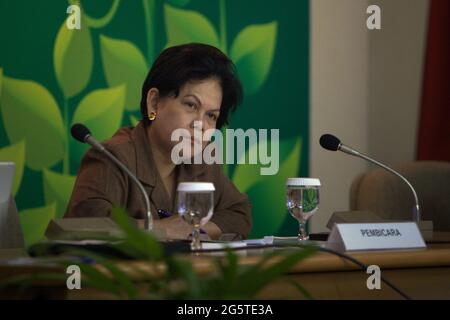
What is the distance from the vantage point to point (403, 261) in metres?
2.06

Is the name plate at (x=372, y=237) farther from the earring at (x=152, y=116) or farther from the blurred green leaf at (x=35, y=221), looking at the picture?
the blurred green leaf at (x=35, y=221)

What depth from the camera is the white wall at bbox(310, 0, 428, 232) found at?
14.9 feet

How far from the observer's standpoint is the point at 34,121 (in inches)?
148

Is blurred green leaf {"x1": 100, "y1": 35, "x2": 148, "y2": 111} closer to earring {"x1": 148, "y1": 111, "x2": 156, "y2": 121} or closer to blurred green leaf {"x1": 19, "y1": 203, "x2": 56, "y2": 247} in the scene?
blurred green leaf {"x1": 19, "y1": 203, "x2": 56, "y2": 247}

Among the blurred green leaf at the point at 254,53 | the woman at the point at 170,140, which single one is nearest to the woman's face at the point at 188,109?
the woman at the point at 170,140

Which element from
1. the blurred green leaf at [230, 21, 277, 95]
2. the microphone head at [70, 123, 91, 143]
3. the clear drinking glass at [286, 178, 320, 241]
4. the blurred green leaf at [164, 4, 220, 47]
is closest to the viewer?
the microphone head at [70, 123, 91, 143]

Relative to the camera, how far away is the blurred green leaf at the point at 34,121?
3.68 meters

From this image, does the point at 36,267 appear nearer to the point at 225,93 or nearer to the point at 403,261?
the point at 403,261

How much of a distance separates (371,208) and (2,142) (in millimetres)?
1557

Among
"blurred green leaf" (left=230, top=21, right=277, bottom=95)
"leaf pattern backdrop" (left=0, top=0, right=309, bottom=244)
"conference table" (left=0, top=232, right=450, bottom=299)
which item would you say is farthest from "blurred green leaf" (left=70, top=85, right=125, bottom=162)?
"conference table" (left=0, top=232, right=450, bottom=299)

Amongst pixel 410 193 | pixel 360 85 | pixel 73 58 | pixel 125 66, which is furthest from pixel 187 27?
pixel 410 193

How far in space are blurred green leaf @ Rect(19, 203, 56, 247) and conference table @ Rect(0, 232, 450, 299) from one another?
163 centimetres

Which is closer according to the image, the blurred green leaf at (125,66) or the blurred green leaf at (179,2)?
the blurred green leaf at (125,66)
